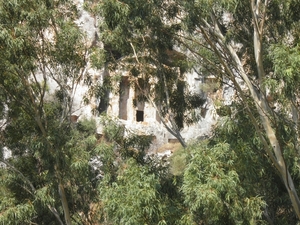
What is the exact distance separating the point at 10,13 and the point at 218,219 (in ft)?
18.2

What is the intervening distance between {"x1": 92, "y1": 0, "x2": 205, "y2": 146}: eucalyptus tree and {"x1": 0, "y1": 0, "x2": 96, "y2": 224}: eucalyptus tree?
2.76 ft

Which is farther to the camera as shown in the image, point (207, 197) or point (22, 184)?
point (22, 184)

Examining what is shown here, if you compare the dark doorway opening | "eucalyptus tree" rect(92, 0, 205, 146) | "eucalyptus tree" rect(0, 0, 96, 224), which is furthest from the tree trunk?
the dark doorway opening

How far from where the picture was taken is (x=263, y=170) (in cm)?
1033

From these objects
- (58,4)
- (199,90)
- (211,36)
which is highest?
(199,90)

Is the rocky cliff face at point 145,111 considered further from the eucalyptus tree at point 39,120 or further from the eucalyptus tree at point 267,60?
the eucalyptus tree at point 267,60

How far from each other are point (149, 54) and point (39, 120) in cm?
307

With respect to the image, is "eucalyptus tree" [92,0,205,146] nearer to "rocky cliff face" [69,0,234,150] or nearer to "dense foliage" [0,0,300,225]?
"dense foliage" [0,0,300,225]

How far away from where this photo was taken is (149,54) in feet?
41.8

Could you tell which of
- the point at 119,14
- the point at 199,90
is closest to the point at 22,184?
the point at 119,14

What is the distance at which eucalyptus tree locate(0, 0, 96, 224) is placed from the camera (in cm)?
1063

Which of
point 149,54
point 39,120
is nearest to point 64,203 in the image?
point 39,120

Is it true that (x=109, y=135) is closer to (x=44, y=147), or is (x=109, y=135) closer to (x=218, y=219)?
(x=44, y=147)

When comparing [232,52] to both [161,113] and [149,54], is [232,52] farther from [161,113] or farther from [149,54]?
[161,113]
